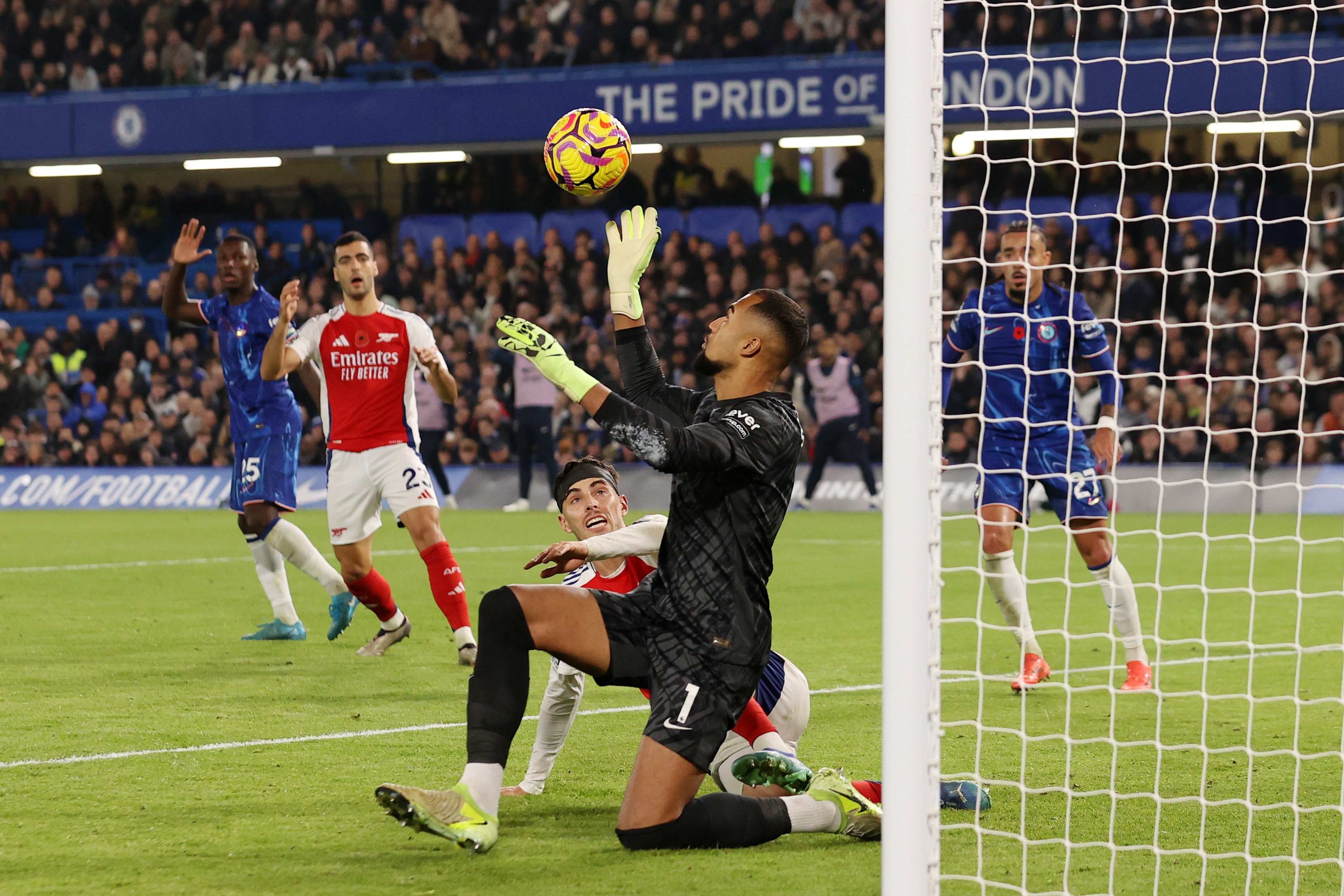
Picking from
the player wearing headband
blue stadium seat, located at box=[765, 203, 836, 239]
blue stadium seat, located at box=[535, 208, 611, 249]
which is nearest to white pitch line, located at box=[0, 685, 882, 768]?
the player wearing headband

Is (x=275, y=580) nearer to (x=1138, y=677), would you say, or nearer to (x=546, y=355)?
(x=1138, y=677)

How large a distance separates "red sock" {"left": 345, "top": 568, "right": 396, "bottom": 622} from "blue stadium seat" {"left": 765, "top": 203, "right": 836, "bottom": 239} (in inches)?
564

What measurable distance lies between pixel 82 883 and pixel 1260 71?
57.5ft

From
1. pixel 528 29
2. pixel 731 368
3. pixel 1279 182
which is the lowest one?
pixel 731 368

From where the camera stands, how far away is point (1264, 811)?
4.40 meters

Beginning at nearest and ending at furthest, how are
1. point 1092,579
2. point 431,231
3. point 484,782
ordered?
point 484,782 < point 1092,579 < point 431,231

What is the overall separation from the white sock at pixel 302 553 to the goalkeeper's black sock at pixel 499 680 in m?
4.35

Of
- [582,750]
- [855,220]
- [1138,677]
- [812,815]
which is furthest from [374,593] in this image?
[855,220]

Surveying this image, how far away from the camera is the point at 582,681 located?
4711 mm

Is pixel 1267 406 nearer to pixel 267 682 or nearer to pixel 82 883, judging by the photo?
pixel 267 682

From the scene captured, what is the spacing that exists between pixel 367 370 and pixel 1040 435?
323cm

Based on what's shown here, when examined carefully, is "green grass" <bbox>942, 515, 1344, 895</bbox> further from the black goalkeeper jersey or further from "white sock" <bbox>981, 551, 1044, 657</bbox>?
the black goalkeeper jersey

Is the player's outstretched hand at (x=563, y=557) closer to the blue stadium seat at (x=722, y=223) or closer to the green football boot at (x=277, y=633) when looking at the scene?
the green football boot at (x=277, y=633)

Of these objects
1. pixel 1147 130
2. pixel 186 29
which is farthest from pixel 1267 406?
pixel 186 29
